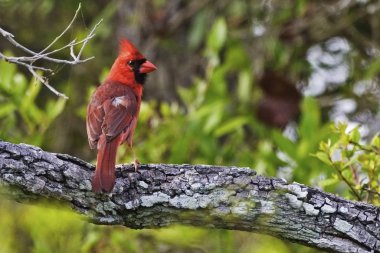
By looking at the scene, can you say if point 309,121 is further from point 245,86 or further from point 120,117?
point 120,117

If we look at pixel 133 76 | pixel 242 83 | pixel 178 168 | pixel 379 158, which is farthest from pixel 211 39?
pixel 178 168

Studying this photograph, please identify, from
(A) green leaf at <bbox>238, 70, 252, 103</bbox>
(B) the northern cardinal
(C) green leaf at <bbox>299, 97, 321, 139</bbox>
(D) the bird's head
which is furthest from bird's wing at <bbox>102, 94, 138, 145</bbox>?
(A) green leaf at <bbox>238, 70, 252, 103</bbox>

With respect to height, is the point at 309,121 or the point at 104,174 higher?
the point at 309,121

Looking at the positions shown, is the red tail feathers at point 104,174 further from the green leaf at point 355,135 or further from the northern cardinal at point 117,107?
the green leaf at point 355,135

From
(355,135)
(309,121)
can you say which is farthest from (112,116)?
(309,121)

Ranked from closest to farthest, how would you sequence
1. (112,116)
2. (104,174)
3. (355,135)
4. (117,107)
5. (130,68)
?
(104,174), (355,135), (112,116), (117,107), (130,68)

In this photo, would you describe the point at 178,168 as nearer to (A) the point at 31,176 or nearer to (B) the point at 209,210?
(B) the point at 209,210

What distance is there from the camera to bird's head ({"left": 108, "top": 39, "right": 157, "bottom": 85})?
4742mm

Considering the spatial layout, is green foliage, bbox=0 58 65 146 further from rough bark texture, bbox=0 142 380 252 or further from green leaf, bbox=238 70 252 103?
rough bark texture, bbox=0 142 380 252

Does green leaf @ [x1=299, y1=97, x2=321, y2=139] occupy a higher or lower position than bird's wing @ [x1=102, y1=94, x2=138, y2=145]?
higher

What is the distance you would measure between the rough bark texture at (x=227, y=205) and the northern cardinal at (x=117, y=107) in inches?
6.5

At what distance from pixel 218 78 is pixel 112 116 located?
6.21ft

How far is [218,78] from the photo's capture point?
232 inches

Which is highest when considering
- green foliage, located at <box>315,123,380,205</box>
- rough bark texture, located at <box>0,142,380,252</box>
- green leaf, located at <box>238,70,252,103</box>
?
green leaf, located at <box>238,70,252,103</box>
